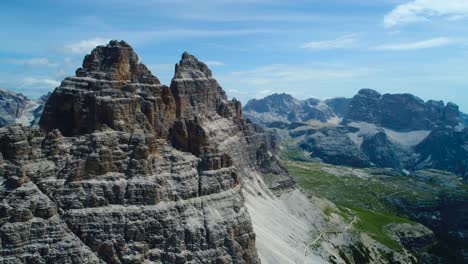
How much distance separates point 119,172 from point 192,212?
2113cm

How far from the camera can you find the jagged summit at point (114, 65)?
150 meters

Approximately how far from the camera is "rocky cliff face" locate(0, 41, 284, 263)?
107 metres

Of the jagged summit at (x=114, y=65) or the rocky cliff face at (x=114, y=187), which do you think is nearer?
the rocky cliff face at (x=114, y=187)

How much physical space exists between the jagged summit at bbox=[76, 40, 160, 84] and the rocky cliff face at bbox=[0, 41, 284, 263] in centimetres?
116

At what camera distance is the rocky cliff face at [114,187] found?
106562mm

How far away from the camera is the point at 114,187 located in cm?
11656

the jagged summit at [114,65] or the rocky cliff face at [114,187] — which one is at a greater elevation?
the jagged summit at [114,65]

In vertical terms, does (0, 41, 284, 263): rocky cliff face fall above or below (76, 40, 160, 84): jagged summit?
below

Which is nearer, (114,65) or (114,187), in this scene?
(114,187)

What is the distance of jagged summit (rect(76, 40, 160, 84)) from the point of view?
491ft

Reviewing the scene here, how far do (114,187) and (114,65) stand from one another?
49.8m

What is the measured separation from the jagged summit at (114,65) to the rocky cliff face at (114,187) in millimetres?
1163

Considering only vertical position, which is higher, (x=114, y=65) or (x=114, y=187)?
(x=114, y=65)

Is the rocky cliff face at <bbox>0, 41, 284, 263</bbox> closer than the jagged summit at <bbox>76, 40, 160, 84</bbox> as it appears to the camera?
Yes
